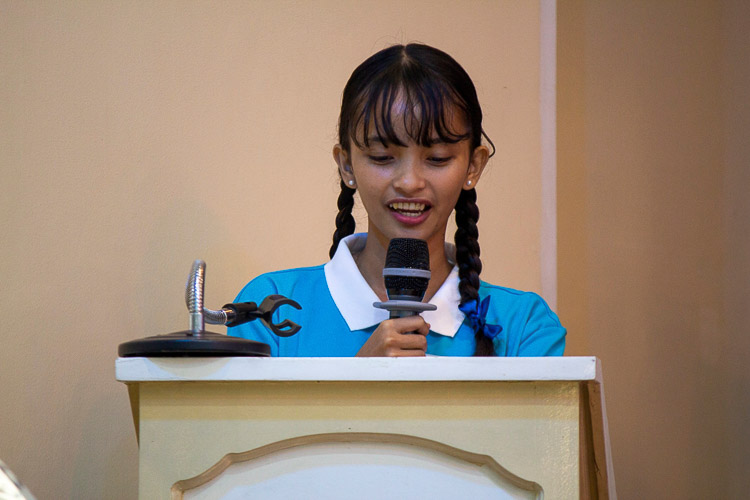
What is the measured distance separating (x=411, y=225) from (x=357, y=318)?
0.59 feet

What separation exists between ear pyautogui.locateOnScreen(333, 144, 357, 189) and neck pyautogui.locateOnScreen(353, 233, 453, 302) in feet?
0.35

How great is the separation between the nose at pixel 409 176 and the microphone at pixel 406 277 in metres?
0.22

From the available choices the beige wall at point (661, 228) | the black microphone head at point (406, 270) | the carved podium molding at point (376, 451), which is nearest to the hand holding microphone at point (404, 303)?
the black microphone head at point (406, 270)

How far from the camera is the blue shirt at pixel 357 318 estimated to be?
4.53 feet

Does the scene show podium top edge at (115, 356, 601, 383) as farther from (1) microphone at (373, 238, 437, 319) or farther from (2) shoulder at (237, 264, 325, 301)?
(2) shoulder at (237, 264, 325, 301)

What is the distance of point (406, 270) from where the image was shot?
105 centimetres

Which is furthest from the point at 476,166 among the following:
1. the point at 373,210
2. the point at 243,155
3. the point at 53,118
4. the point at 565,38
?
the point at 565,38

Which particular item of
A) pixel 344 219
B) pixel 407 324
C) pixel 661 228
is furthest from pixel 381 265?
pixel 661 228

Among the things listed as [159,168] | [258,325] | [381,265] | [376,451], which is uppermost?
[159,168]

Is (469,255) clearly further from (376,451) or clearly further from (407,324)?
(376,451)

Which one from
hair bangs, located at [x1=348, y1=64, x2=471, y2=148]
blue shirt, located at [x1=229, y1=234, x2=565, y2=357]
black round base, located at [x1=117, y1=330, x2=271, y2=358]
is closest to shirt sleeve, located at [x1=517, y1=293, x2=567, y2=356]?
blue shirt, located at [x1=229, y1=234, x2=565, y2=357]

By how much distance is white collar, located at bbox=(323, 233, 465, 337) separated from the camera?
54.3 inches

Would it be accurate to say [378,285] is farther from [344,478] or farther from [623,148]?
[623,148]

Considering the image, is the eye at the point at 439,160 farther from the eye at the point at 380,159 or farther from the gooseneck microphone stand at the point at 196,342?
the gooseneck microphone stand at the point at 196,342
